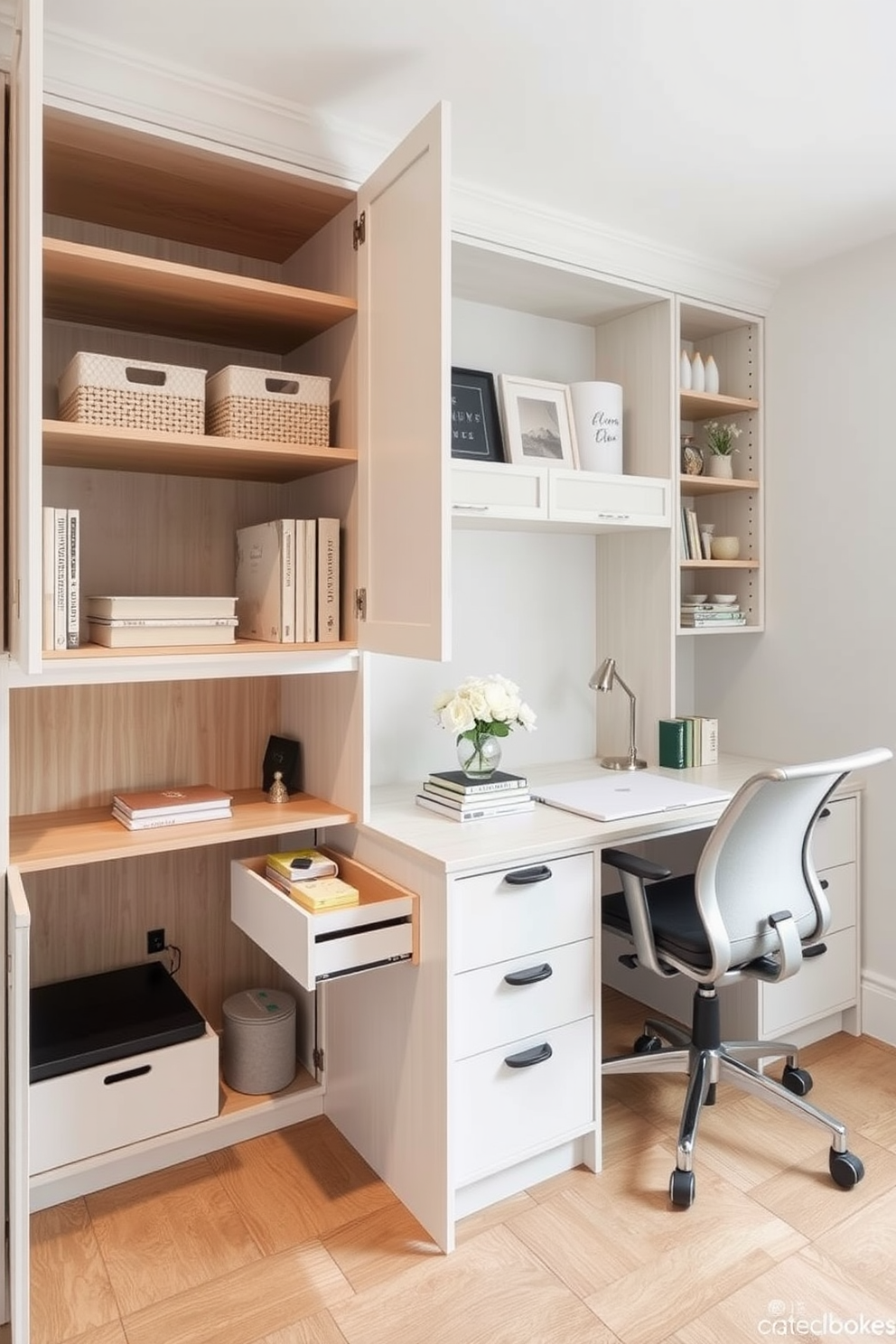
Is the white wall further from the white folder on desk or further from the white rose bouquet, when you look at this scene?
the white rose bouquet

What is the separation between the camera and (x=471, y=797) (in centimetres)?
218

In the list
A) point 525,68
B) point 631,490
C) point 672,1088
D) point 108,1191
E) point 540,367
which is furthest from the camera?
point 540,367

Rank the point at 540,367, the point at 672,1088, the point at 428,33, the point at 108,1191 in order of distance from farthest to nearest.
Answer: the point at 540,367 < the point at 672,1088 < the point at 108,1191 < the point at 428,33

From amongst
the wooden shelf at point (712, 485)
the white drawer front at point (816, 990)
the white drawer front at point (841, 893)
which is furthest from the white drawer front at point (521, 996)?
the wooden shelf at point (712, 485)

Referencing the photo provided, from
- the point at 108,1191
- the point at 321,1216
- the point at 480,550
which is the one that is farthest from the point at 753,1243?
the point at 480,550

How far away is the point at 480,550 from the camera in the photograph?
2762mm

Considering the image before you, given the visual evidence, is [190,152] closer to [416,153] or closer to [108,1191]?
[416,153]

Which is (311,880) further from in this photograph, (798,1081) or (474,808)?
(798,1081)

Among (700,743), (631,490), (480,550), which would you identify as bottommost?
(700,743)

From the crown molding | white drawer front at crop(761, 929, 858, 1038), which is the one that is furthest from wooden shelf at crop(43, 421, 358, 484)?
white drawer front at crop(761, 929, 858, 1038)

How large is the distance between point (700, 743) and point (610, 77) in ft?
6.03

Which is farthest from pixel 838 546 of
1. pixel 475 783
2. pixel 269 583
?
pixel 269 583

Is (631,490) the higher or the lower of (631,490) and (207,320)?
the lower

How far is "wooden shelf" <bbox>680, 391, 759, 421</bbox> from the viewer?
9.41 feet
